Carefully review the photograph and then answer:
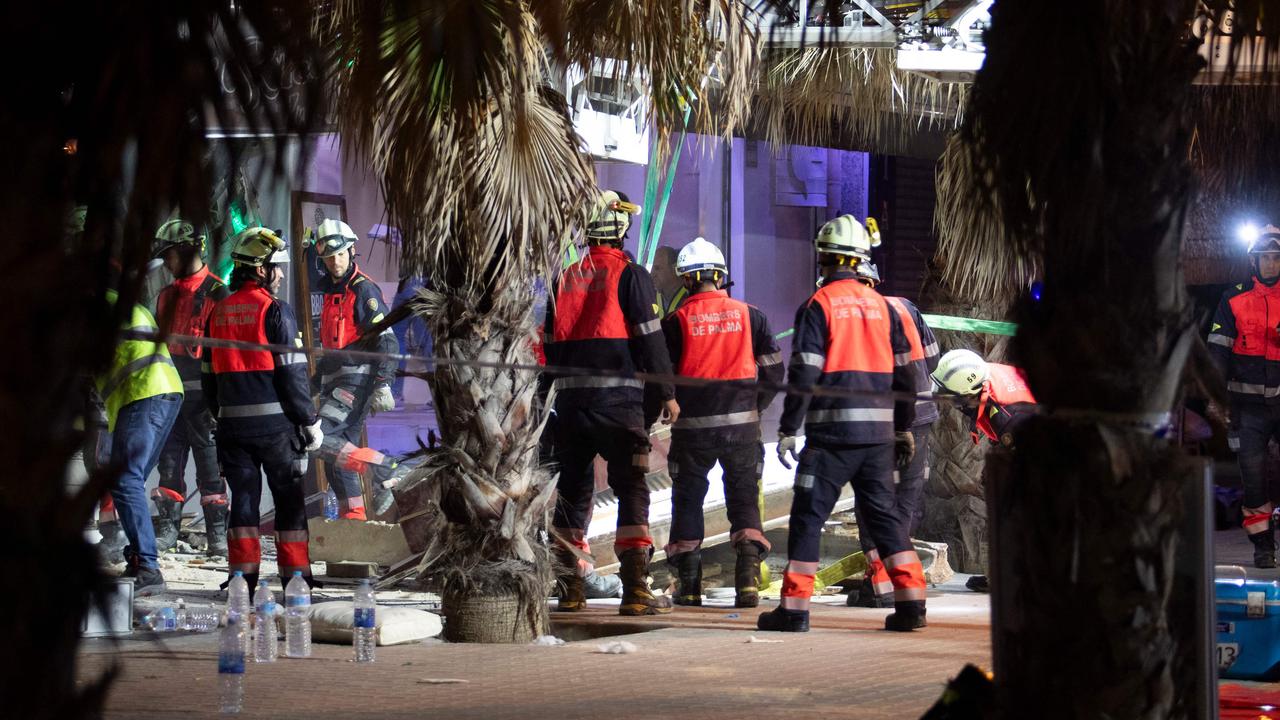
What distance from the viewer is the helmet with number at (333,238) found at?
36.7ft

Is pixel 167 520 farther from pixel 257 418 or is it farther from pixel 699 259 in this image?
pixel 699 259

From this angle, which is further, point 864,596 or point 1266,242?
point 1266,242

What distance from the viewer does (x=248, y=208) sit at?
8.52 feet

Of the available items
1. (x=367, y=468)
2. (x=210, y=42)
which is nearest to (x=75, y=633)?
(x=210, y=42)

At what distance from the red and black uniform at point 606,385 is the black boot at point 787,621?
107 centimetres

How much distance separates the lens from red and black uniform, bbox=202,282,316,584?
848 cm

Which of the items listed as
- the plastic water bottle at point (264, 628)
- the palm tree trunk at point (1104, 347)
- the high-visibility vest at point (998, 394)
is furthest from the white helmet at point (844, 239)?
the palm tree trunk at point (1104, 347)

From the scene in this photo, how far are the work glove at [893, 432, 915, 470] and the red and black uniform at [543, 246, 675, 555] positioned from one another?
1.38 metres

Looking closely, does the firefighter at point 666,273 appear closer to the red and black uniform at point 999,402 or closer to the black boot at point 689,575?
the black boot at point 689,575

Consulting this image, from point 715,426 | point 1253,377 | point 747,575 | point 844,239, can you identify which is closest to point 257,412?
point 715,426

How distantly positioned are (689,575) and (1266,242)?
531 centimetres

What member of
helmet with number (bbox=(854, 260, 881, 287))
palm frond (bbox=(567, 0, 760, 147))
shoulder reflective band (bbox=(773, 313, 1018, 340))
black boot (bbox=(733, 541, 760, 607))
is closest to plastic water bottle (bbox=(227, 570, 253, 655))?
palm frond (bbox=(567, 0, 760, 147))

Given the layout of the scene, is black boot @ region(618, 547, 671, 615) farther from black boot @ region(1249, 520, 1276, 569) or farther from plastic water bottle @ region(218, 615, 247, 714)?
black boot @ region(1249, 520, 1276, 569)

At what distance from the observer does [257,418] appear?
8633 millimetres
